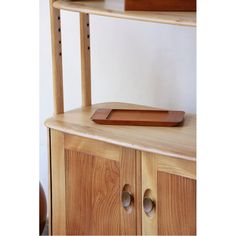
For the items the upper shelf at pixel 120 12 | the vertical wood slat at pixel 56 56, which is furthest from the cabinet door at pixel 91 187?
the upper shelf at pixel 120 12

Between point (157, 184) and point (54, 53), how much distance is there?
56cm

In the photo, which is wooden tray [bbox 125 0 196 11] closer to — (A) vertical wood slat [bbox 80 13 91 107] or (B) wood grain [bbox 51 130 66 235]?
(A) vertical wood slat [bbox 80 13 91 107]

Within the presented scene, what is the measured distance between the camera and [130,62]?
2238 millimetres

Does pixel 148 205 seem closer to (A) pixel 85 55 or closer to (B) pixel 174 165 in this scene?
(B) pixel 174 165

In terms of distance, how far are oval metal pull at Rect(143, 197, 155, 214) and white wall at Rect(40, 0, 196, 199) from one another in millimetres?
521

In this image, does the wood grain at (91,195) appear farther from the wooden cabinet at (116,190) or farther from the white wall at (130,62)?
the white wall at (130,62)

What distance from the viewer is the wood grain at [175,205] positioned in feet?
5.24

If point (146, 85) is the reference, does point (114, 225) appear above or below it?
below

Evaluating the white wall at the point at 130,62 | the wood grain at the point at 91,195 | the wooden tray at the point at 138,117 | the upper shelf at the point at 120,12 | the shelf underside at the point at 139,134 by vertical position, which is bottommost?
the wood grain at the point at 91,195

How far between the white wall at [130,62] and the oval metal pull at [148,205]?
Answer: 0.52m

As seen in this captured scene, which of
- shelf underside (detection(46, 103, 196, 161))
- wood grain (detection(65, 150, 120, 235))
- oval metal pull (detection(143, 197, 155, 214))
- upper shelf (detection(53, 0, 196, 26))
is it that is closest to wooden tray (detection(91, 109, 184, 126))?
shelf underside (detection(46, 103, 196, 161))
